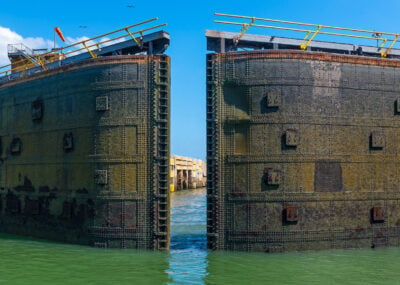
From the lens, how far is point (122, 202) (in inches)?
778

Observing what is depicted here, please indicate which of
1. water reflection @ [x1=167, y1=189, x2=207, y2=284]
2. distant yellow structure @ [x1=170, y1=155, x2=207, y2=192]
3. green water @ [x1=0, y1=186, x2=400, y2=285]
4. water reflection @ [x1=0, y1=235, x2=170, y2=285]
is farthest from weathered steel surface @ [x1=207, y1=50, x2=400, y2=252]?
distant yellow structure @ [x1=170, y1=155, x2=207, y2=192]

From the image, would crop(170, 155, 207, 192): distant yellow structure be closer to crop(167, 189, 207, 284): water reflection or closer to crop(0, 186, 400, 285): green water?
crop(167, 189, 207, 284): water reflection

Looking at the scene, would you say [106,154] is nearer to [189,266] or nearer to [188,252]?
[188,252]

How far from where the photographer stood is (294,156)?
19.1 m

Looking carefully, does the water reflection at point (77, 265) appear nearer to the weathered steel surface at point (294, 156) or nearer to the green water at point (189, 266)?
the green water at point (189, 266)

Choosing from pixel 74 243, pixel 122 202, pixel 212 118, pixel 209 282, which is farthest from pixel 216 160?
pixel 74 243

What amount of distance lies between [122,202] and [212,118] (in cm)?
541

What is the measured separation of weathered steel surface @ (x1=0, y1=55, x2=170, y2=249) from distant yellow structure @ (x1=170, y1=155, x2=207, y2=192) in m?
44.0

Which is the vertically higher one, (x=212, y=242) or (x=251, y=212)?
(x=251, y=212)

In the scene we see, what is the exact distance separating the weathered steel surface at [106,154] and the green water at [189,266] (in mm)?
1291

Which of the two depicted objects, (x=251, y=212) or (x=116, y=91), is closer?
(x=251, y=212)

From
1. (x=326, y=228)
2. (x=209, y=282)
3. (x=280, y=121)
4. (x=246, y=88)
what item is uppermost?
(x=246, y=88)

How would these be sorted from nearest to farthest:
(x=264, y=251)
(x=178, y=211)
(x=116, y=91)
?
(x=264, y=251), (x=116, y=91), (x=178, y=211)

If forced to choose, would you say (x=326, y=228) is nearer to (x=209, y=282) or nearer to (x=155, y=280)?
(x=209, y=282)
